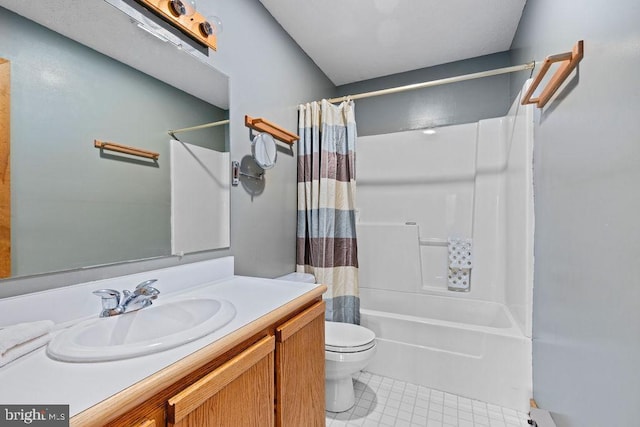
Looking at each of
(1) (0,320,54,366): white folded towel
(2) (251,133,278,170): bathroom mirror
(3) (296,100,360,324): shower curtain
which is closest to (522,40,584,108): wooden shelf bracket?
(3) (296,100,360,324): shower curtain

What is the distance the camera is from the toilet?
1647mm

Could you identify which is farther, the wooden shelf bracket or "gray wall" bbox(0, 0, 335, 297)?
"gray wall" bbox(0, 0, 335, 297)

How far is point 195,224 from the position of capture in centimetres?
139

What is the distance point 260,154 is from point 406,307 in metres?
1.85

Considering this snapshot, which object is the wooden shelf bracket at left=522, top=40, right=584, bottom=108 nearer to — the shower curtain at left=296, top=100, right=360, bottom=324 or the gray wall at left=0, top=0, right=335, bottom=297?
the shower curtain at left=296, top=100, right=360, bottom=324

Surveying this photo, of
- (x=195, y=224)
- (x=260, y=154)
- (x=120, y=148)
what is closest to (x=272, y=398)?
(x=195, y=224)

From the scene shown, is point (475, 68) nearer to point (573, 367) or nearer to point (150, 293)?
point (573, 367)

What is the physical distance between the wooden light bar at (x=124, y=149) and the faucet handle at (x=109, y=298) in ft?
1.61

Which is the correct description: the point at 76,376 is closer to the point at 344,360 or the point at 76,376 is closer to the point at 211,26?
the point at 344,360

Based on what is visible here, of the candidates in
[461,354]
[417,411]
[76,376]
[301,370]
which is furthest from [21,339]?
[461,354]

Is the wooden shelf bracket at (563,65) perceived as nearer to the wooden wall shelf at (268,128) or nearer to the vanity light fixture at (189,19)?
the wooden wall shelf at (268,128)

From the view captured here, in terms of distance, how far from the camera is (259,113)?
72.4 inches

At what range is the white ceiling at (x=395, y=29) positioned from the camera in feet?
6.22

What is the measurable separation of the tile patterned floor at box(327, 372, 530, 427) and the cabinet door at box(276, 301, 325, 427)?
53cm
